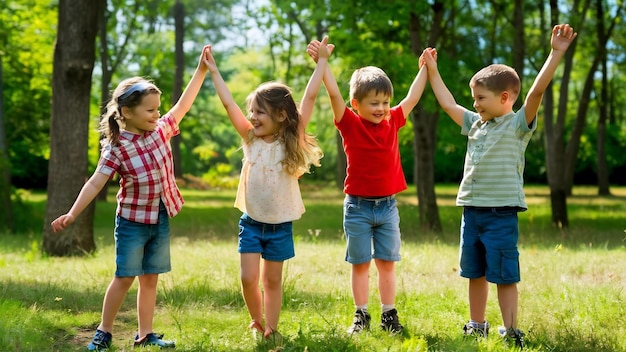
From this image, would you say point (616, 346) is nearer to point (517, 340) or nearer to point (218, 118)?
point (517, 340)

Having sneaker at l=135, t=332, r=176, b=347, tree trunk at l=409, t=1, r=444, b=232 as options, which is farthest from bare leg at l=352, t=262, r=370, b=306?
tree trunk at l=409, t=1, r=444, b=232

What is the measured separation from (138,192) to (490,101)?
97.8 inches

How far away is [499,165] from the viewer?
Answer: 17.5 ft

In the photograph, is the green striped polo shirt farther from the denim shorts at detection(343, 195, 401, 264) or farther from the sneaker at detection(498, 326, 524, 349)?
the sneaker at detection(498, 326, 524, 349)

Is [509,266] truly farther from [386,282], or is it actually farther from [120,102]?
[120,102]

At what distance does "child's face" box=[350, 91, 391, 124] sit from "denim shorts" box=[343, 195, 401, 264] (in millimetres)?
596

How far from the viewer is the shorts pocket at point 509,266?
5273 millimetres

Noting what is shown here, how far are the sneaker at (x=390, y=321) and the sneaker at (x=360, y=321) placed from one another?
112 mm

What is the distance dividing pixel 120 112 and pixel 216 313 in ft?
6.25

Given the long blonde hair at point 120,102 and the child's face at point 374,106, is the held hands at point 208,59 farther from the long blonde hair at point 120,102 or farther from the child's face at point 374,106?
the child's face at point 374,106

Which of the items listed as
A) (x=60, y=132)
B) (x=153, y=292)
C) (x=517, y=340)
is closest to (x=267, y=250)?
(x=153, y=292)

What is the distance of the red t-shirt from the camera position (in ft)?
18.4

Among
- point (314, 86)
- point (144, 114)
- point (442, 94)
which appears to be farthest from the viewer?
point (442, 94)

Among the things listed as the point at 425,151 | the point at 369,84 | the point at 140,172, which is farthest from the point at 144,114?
the point at 425,151
